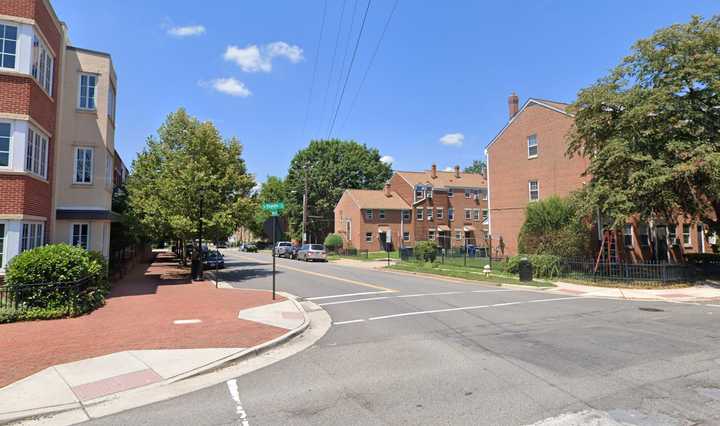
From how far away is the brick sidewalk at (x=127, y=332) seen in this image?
7.41 m

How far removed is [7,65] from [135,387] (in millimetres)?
11913

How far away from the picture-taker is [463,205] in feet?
179

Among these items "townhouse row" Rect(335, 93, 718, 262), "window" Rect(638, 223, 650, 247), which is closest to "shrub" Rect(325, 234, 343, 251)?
"townhouse row" Rect(335, 93, 718, 262)

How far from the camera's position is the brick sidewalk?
292 inches

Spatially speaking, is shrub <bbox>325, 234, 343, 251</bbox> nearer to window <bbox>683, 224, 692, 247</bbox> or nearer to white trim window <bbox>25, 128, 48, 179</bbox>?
window <bbox>683, 224, 692, 247</bbox>

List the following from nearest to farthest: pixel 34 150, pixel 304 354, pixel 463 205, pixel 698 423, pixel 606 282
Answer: pixel 698 423, pixel 304 354, pixel 34 150, pixel 606 282, pixel 463 205

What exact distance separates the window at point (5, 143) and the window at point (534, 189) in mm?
28723

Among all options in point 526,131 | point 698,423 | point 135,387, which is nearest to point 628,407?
point 698,423

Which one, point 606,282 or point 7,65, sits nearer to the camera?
point 7,65

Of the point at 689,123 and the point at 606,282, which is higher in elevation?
the point at 689,123

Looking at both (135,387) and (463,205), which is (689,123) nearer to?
(135,387)

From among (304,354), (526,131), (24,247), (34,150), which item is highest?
(526,131)

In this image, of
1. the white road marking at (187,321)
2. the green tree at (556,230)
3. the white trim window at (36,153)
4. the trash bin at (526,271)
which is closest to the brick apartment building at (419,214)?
the green tree at (556,230)

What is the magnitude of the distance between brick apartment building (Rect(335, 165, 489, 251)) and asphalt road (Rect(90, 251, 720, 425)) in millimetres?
40661
